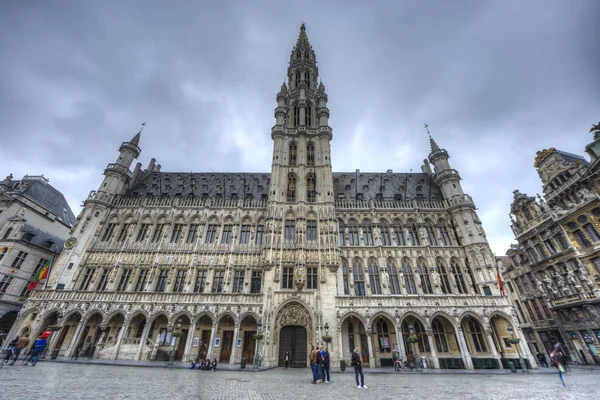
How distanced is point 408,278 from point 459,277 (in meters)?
5.76

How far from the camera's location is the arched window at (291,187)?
31031 mm

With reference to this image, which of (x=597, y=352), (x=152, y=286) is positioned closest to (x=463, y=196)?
(x=597, y=352)

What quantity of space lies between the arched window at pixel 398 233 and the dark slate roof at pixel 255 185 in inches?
181

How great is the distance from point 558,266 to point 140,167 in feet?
189

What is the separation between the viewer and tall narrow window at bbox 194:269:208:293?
26155 mm

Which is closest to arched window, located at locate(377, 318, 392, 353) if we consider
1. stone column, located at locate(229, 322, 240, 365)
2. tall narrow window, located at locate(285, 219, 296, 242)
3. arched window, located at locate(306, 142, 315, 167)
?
tall narrow window, located at locate(285, 219, 296, 242)

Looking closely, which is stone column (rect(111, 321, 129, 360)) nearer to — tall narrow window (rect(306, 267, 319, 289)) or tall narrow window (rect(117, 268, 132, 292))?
tall narrow window (rect(117, 268, 132, 292))

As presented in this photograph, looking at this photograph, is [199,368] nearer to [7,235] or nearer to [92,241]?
[92,241]

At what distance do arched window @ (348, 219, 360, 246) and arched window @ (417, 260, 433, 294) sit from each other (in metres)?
7.05

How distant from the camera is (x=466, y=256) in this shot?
27375mm

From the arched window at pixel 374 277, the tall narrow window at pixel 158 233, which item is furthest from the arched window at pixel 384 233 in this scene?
the tall narrow window at pixel 158 233

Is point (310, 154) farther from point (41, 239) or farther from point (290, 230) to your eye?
point (41, 239)

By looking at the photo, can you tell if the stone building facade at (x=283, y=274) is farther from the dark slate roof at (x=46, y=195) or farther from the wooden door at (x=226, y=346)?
the dark slate roof at (x=46, y=195)

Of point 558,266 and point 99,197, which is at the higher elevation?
point 99,197
